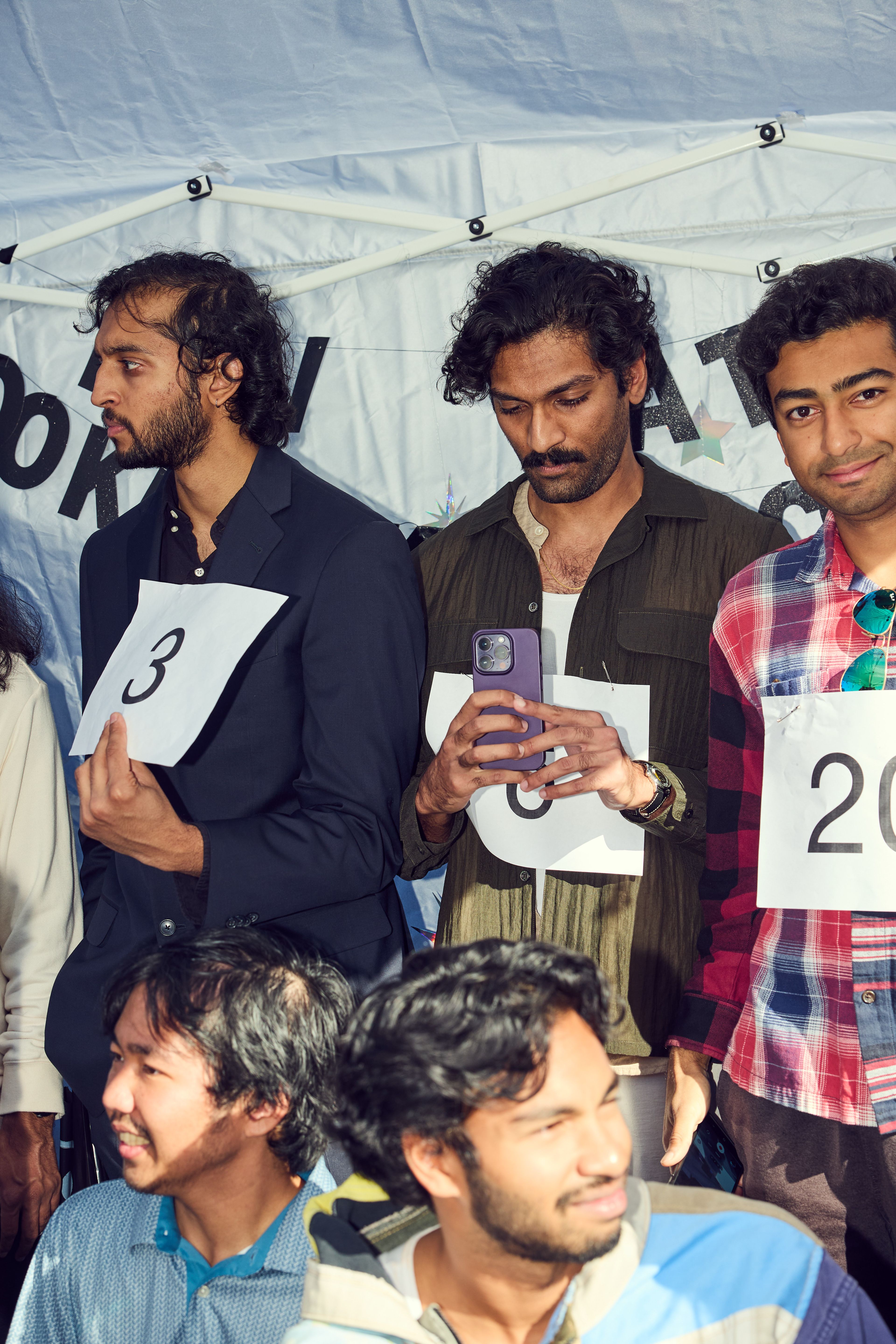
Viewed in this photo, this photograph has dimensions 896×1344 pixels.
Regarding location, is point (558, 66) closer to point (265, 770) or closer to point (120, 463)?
point (120, 463)

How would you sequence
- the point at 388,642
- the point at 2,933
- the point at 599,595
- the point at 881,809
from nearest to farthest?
the point at 881,809 < the point at 388,642 < the point at 599,595 < the point at 2,933

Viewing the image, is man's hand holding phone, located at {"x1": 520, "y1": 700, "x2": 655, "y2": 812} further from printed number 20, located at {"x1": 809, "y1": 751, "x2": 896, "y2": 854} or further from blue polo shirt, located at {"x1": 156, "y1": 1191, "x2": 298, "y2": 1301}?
blue polo shirt, located at {"x1": 156, "y1": 1191, "x2": 298, "y2": 1301}

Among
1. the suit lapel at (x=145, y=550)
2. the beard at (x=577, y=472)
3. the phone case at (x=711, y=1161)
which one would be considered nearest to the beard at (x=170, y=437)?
the suit lapel at (x=145, y=550)

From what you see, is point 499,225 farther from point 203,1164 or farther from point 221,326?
point 203,1164

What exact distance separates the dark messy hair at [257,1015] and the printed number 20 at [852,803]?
0.88m

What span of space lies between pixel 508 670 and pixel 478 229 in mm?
1438

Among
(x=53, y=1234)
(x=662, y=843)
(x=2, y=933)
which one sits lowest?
(x=53, y=1234)

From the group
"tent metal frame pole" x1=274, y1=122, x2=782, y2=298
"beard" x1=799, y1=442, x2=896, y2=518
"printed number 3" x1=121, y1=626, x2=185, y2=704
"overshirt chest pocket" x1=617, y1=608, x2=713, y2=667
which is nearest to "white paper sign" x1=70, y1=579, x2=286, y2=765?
"printed number 3" x1=121, y1=626, x2=185, y2=704

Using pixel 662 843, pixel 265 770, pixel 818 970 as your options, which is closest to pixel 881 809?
pixel 818 970

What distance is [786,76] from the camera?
302 centimetres

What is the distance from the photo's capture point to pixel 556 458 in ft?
8.54

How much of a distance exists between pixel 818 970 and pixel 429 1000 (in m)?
0.78

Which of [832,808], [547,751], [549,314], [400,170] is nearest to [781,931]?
[832,808]

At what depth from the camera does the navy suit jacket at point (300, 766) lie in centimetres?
233
